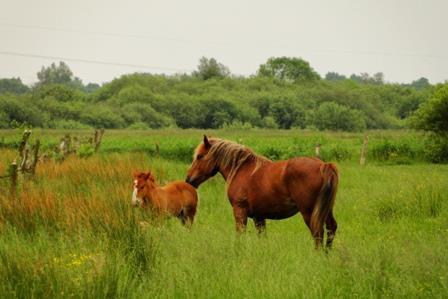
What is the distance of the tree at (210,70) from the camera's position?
104 m

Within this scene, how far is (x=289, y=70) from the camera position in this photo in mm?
111062

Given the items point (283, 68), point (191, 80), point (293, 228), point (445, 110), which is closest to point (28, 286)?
point (293, 228)

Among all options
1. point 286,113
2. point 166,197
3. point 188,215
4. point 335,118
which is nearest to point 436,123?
point 188,215

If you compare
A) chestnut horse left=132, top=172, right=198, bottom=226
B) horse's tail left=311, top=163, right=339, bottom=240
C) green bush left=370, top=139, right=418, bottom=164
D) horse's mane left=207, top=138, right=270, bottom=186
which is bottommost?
green bush left=370, top=139, right=418, bottom=164

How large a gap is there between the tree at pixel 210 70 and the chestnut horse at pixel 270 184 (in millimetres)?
92627

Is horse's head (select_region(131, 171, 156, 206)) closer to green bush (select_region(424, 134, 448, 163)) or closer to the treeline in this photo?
green bush (select_region(424, 134, 448, 163))

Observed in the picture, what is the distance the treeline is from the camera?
67.6 metres

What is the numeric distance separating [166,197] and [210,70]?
94.3 meters

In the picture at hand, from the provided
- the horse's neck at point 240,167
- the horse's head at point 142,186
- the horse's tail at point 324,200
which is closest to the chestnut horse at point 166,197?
the horse's head at point 142,186

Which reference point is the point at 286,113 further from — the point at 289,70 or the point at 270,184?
the point at 270,184

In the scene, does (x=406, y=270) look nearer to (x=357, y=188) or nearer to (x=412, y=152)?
(x=357, y=188)

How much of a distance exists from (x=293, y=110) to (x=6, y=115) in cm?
3721

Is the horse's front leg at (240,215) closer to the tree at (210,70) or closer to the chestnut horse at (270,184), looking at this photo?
the chestnut horse at (270,184)

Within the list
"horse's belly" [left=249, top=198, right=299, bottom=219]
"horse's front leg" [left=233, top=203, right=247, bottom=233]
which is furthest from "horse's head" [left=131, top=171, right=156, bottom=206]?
"horse's belly" [left=249, top=198, right=299, bottom=219]
